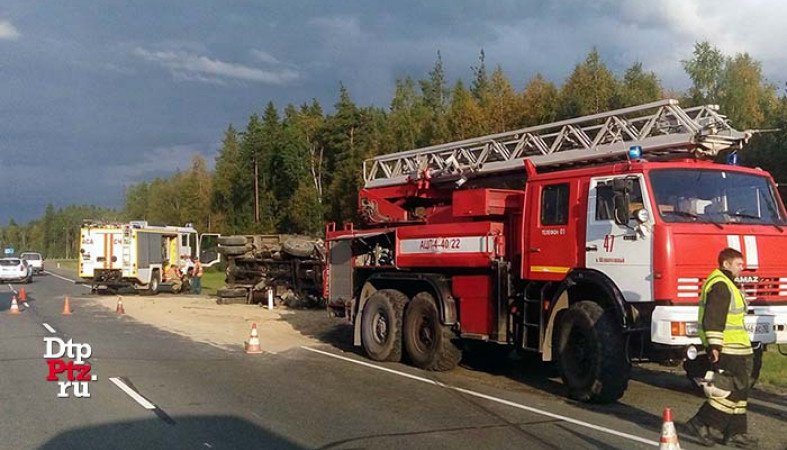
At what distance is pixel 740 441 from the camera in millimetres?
7691

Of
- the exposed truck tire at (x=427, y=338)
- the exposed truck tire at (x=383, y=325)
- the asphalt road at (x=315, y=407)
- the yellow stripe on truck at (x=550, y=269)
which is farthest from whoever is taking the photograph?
the exposed truck tire at (x=383, y=325)

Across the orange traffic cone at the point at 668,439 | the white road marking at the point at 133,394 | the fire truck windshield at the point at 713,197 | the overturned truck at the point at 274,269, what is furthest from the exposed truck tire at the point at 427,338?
the overturned truck at the point at 274,269

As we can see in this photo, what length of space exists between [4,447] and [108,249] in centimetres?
2561

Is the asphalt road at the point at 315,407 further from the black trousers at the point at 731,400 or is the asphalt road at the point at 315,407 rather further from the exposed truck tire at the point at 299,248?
the exposed truck tire at the point at 299,248

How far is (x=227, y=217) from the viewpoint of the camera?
264 feet

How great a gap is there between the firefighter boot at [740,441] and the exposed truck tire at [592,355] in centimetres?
174

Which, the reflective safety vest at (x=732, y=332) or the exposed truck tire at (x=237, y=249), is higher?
the exposed truck tire at (x=237, y=249)

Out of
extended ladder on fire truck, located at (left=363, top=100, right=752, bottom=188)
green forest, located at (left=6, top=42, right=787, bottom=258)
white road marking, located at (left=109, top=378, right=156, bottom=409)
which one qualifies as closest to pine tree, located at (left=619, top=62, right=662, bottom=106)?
green forest, located at (left=6, top=42, right=787, bottom=258)

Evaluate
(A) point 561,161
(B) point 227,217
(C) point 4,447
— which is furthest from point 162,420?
(B) point 227,217

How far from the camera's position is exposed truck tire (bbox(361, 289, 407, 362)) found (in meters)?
13.5

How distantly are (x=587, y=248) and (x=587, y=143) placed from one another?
219 centimetres

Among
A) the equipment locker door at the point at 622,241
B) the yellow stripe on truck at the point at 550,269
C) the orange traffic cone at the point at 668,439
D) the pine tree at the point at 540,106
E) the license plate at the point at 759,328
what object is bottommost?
the orange traffic cone at the point at 668,439

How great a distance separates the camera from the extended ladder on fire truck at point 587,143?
33.0ft

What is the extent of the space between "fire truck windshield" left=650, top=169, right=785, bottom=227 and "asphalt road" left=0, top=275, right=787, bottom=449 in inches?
90.1
